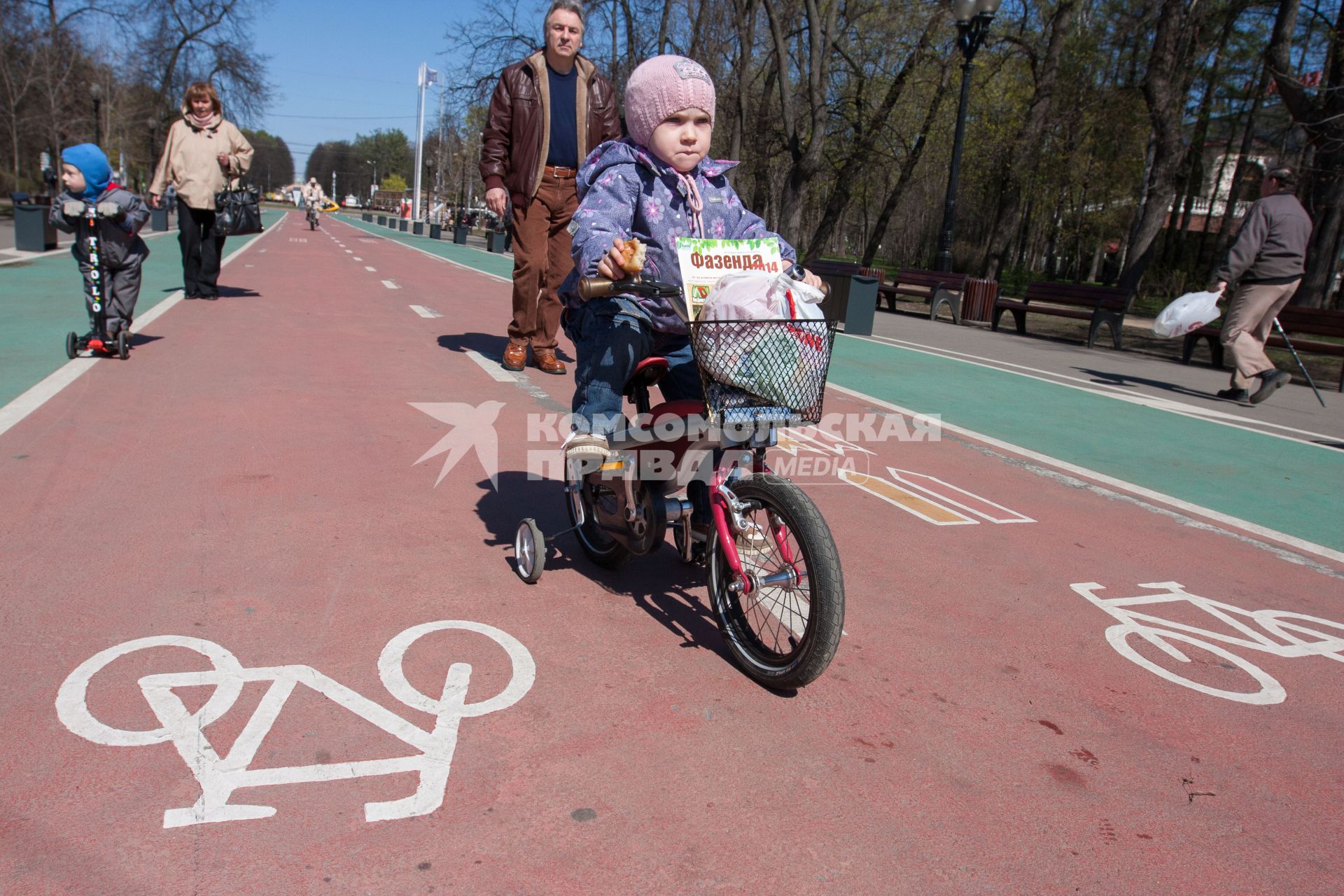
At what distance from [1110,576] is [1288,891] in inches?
86.8

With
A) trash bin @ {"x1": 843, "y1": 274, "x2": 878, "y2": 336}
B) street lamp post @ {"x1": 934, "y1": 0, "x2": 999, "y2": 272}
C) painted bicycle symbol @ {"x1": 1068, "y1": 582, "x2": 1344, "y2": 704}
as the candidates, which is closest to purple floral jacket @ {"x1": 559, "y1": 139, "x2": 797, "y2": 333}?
painted bicycle symbol @ {"x1": 1068, "y1": 582, "x2": 1344, "y2": 704}

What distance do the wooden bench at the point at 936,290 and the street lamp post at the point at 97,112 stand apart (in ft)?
117

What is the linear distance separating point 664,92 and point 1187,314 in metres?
7.84

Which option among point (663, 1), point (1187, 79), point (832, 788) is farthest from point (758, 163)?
point (832, 788)

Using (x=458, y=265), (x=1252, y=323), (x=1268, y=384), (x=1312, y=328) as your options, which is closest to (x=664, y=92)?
(x=1252, y=323)

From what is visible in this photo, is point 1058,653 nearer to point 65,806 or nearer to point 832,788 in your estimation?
point 832,788

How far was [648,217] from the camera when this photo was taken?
326 cm

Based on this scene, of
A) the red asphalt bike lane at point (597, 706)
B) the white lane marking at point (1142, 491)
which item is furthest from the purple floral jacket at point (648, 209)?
the white lane marking at point (1142, 491)

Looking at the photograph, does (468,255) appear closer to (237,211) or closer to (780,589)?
(237,211)

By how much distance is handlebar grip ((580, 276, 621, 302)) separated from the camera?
275cm

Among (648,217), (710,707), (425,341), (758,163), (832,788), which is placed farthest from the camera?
(758,163)

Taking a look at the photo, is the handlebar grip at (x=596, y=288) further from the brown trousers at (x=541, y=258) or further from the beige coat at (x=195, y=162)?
the beige coat at (x=195, y=162)

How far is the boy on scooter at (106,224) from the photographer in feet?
22.6

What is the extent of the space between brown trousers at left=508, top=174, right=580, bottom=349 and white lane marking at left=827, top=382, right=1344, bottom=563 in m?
2.97
